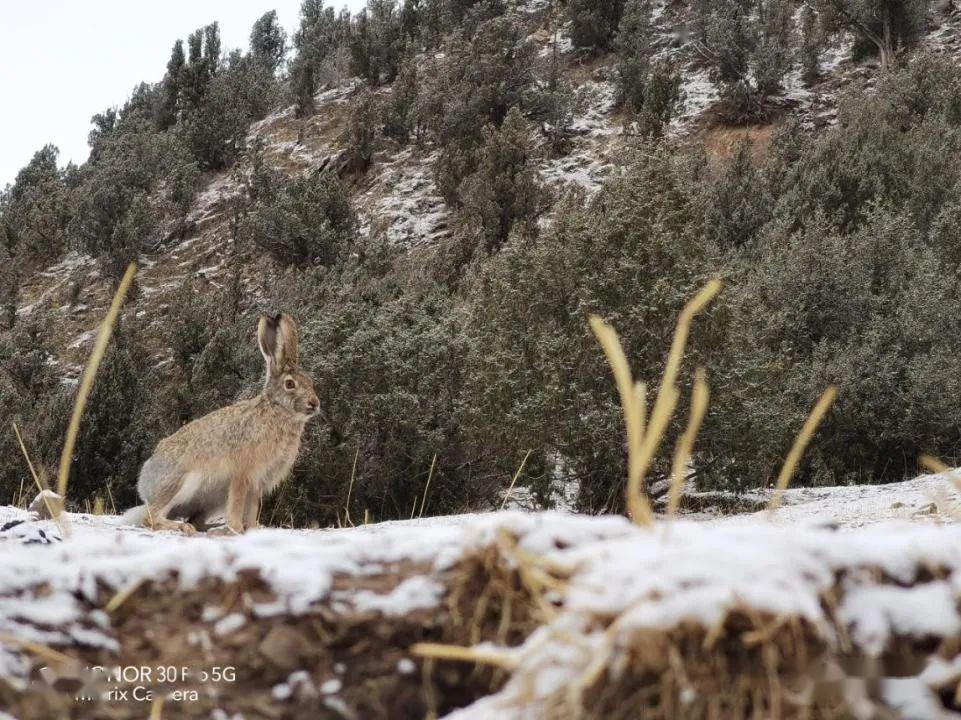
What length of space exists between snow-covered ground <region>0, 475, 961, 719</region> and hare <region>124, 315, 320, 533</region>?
3723 millimetres

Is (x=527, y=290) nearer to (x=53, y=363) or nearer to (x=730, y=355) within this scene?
(x=730, y=355)

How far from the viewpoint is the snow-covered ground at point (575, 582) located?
1.04m

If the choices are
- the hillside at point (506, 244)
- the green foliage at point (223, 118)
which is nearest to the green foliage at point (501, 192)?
the hillside at point (506, 244)

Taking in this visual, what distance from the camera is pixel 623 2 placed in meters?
27.5

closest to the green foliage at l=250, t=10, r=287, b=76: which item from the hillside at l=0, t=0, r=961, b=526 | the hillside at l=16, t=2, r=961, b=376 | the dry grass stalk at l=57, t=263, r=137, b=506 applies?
the hillside at l=0, t=0, r=961, b=526

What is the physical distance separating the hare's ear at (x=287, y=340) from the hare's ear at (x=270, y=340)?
2cm

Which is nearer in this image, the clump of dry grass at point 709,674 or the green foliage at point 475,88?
the clump of dry grass at point 709,674

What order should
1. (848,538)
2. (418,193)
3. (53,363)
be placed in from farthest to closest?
(418,193) < (53,363) < (848,538)

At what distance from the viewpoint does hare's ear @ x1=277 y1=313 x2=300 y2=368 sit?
5.04m

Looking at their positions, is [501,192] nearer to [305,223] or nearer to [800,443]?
[305,223]

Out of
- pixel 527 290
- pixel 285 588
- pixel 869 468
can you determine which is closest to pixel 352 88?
pixel 527 290

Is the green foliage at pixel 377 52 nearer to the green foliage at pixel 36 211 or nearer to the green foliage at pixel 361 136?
the green foliage at pixel 361 136

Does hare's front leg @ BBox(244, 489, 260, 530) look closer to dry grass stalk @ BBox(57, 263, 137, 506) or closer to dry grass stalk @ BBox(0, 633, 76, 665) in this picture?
dry grass stalk @ BBox(57, 263, 137, 506)

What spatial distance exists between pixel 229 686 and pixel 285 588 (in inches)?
5.3
